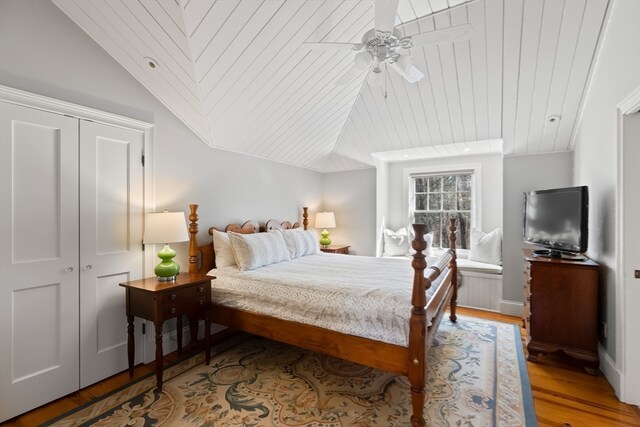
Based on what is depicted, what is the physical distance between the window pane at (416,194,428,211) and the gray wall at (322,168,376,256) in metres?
0.85

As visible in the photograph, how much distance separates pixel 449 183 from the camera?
520cm

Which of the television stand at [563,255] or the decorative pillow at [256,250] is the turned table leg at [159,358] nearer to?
the decorative pillow at [256,250]

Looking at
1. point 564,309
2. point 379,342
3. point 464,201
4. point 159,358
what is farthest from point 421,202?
point 159,358

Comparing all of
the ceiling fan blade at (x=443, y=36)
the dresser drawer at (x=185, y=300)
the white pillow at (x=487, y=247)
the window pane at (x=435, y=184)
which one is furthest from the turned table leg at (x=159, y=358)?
the window pane at (x=435, y=184)

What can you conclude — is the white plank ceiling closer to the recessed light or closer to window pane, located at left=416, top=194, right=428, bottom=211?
the recessed light

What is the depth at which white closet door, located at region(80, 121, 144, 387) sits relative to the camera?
2.42 m

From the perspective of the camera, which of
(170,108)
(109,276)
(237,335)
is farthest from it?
(237,335)

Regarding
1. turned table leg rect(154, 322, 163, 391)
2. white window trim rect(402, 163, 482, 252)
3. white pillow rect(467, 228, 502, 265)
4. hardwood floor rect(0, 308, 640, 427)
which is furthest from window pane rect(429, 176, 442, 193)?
turned table leg rect(154, 322, 163, 391)

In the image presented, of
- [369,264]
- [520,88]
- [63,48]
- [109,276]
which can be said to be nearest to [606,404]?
[369,264]

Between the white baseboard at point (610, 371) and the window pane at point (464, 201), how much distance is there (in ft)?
8.75

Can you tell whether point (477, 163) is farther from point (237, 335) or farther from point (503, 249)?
point (237, 335)

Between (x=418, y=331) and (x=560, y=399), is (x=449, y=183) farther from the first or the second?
(x=418, y=331)

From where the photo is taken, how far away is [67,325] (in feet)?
7.62

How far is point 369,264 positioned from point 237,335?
1.72 m
